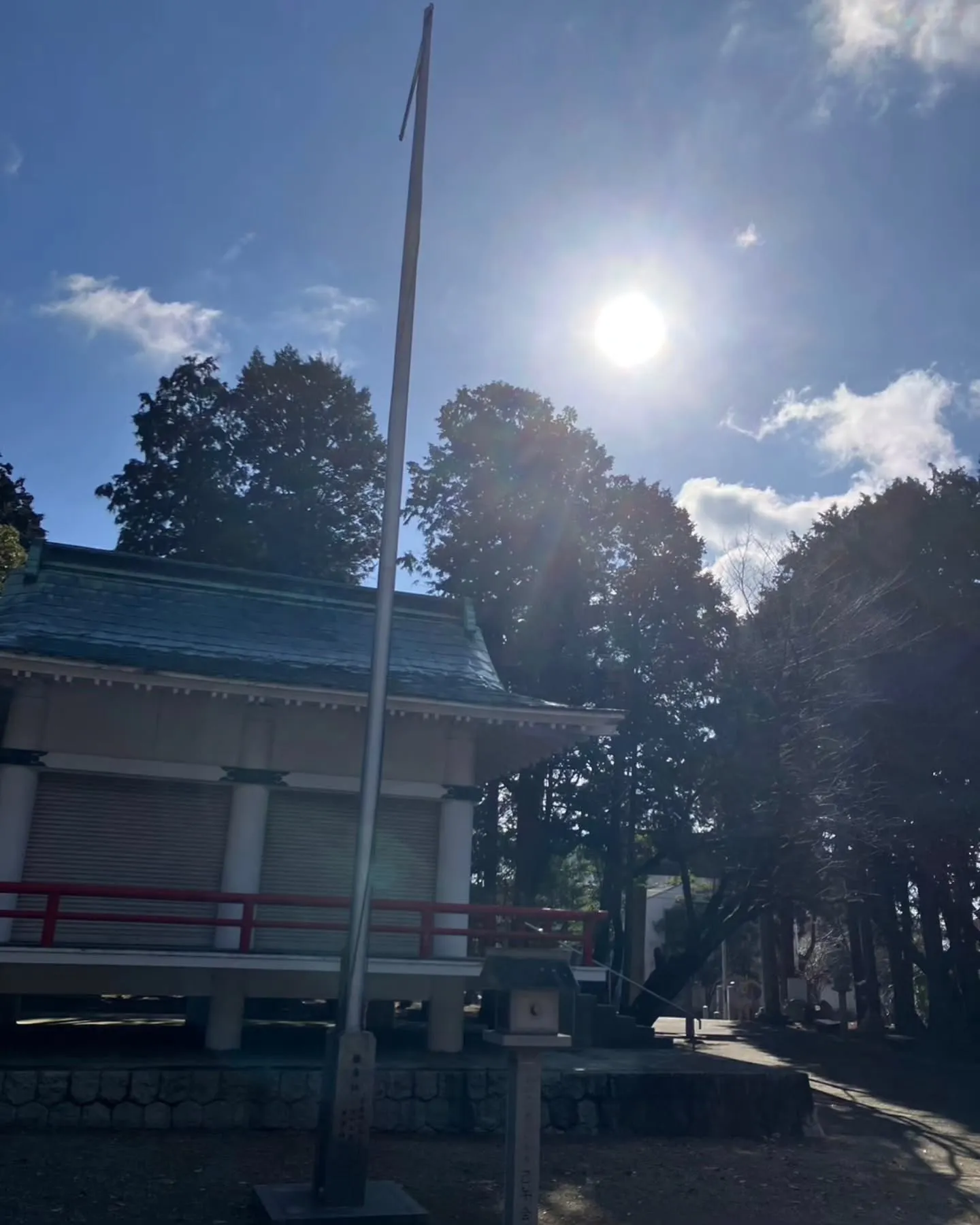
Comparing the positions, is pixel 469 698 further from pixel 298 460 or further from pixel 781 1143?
pixel 298 460

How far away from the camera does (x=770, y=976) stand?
37406mm

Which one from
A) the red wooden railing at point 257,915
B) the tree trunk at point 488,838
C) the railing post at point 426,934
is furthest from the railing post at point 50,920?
the tree trunk at point 488,838

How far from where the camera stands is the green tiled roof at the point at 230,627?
1385 centimetres

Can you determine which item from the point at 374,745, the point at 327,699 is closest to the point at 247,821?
the point at 327,699

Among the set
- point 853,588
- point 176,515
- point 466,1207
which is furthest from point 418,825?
point 176,515

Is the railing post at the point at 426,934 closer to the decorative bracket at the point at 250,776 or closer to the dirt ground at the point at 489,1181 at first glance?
the dirt ground at the point at 489,1181

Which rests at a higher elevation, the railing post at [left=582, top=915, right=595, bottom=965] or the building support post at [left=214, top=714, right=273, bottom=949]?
the building support post at [left=214, top=714, right=273, bottom=949]

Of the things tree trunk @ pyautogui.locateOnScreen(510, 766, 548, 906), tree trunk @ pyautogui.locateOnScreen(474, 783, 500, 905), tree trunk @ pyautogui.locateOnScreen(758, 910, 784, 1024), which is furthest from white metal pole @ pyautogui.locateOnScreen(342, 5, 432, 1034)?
tree trunk @ pyautogui.locateOnScreen(758, 910, 784, 1024)

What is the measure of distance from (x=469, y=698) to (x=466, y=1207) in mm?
6551

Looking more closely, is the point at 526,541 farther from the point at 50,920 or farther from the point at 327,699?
the point at 50,920

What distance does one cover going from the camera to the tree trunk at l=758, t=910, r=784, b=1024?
3650cm

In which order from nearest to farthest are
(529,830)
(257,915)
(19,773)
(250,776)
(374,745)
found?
1. (374,745)
2. (19,773)
3. (257,915)
4. (250,776)
5. (529,830)

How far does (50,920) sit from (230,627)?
521 centimetres

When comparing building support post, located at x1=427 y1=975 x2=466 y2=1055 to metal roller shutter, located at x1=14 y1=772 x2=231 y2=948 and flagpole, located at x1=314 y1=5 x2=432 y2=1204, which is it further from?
flagpole, located at x1=314 y1=5 x2=432 y2=1204
